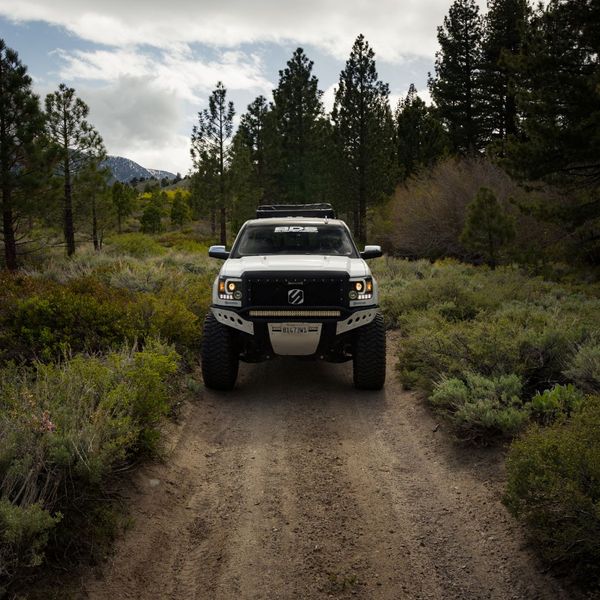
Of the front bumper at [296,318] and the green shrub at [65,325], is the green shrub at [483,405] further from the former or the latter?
the green shrub at [65,325]

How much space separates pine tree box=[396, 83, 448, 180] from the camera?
3516 centimetres

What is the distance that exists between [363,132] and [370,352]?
30712mm

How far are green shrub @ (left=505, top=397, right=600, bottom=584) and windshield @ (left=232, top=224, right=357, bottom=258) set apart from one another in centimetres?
416

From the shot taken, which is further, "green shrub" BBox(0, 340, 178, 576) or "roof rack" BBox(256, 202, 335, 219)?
"roof rack" BBox(256, 202, 335, 219)

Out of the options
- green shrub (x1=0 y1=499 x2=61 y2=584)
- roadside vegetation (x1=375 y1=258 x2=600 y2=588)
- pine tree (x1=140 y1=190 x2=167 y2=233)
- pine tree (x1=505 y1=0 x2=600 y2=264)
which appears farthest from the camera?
pine tree (x1=140 y1=190 x2=167 y2=233)

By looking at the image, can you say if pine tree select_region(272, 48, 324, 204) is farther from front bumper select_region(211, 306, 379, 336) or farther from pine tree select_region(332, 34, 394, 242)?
front bumper select_region(211, 306, 379, 336)

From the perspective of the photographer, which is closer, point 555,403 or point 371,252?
point 555,403

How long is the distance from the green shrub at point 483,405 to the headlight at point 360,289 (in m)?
1.36

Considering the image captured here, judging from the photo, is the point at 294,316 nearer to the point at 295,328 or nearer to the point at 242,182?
the point at 295,328

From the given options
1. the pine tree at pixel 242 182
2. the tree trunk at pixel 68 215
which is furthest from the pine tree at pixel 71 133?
the pine tree at pixel 242 182

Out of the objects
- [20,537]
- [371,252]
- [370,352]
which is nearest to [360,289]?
[370,352]

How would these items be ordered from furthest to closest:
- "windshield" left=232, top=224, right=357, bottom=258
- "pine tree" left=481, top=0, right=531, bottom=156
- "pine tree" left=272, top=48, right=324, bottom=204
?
"pine tree" left=272, top=48, right=324, bottom=204 → "pine tree" left=481, top=0, right=531, bottom=156 → "windshield" left=232, top=224, right=357, bottom=258

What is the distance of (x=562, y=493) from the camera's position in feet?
9.09

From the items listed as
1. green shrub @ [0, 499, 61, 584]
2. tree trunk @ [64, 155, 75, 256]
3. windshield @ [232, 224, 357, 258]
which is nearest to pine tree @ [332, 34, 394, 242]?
tree trunk @ [64, 155, 75, 256]
